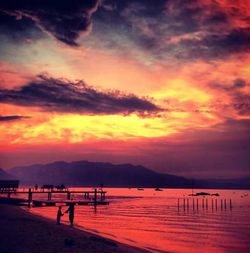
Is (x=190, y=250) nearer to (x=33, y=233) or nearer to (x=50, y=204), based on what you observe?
(x=33, y=233)

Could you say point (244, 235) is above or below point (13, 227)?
below

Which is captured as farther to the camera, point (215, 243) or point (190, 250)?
point (215, 243)

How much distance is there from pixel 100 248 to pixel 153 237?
15.6 metres

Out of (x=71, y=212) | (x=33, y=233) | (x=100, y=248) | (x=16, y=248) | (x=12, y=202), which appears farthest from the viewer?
(x=12, y=202)

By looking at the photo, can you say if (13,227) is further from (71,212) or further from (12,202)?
(12,202)

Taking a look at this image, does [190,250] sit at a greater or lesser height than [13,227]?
lesser

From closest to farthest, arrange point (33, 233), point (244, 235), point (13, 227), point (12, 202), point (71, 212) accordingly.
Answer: point (33, 233)
point (13, 227)
point (244, 235)
point (71, 212)
point (12, 202)

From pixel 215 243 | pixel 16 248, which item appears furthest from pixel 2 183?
pixel 16 248

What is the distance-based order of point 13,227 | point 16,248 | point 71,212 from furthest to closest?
point 71,212 → point 13,227 → point 16,248

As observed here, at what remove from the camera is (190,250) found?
30.5 meters

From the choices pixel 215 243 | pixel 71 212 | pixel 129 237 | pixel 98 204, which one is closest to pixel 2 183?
pixel 98 204

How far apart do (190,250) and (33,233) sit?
13.9 meters

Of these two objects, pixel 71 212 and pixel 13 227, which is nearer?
pixel 13 227

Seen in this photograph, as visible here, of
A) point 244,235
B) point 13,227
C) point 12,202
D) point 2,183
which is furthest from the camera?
point 2,183
